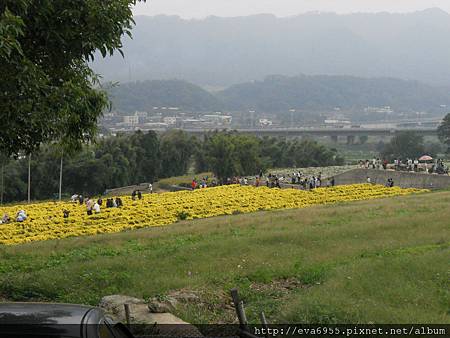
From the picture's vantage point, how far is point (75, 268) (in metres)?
15.2

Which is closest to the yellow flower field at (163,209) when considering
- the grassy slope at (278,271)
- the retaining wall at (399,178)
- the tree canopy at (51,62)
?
the retaining wall at (399,178)

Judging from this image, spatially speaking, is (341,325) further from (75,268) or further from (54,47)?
(75,268)

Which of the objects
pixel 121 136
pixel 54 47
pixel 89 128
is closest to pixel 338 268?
pixel 89 128

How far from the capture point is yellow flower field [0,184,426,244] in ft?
107

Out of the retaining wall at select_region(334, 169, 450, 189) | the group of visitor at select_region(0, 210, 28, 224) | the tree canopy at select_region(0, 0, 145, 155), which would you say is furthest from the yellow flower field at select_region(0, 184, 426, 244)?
the tree canopy at select_region(0, 0, 145, 155)

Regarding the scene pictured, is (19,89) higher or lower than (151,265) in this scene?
higher

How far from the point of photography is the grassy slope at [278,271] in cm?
1024

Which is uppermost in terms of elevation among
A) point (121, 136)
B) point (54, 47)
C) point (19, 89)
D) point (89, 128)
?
point (54, 47)

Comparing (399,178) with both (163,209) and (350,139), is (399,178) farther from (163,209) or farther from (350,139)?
(350,139)

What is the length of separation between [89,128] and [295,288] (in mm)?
5709

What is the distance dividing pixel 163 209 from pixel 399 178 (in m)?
27.8

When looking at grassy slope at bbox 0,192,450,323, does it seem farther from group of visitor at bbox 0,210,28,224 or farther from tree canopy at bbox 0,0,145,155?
group of visitor at bbox 0,210,28,224

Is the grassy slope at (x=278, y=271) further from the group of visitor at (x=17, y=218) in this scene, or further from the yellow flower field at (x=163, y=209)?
the group of visitor at (x=17, y=218)

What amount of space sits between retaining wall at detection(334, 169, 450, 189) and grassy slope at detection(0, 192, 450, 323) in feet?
110
